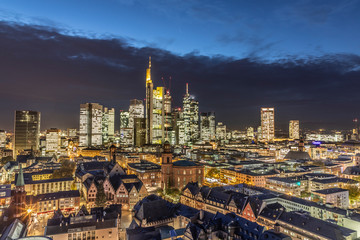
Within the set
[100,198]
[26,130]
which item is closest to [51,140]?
[26,130]

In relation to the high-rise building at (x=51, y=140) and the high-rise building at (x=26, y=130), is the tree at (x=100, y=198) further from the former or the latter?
the high-rise building at (x=51, y=140)

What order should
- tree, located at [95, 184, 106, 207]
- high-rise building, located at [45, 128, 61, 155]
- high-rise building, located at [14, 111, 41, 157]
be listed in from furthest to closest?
1. high-rise building, located at [45, 128, 61, 155]
2. high-rise building, located at [14, 111, 41, 157]
3. tree, located at [95, 184, 106, 207]

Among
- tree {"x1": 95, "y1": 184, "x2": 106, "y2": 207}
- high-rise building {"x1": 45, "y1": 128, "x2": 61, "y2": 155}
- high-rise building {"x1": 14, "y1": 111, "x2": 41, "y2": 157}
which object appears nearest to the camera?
tree {"x1": 95, "y1": 184, "x2": 106, "y2": 207}

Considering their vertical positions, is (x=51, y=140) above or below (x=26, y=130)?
below

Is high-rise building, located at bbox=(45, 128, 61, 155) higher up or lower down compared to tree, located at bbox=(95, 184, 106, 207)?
higher up

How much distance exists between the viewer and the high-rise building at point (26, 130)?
161688 mm

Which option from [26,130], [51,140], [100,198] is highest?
[26,130]

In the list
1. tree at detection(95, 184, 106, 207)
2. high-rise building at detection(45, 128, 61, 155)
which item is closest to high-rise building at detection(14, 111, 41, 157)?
high-rise building at detection(45, 128, 61, 155)

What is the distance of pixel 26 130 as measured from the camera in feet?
543

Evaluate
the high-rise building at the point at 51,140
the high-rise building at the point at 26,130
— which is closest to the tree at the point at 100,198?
the high-rise building at the point at 26,130

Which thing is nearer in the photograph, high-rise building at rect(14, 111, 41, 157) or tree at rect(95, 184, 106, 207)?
tree at rect(95, 184, 106, 207)

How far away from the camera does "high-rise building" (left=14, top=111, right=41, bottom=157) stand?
16169 centimetres

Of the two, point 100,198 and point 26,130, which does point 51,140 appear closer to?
point 26,130

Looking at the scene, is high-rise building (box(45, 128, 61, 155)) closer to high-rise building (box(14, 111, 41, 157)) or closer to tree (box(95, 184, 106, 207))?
high-rise building (box(14, 111, 41, 157))
